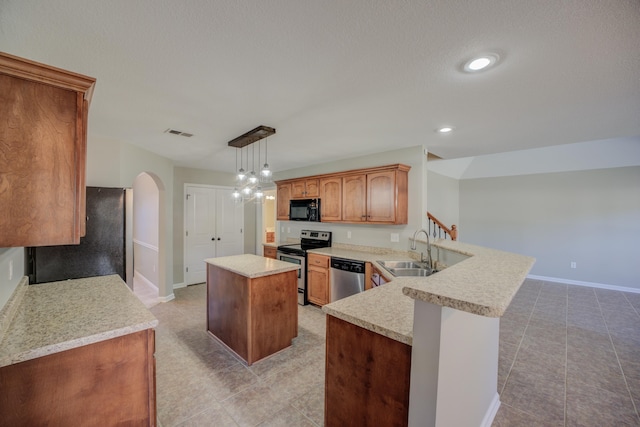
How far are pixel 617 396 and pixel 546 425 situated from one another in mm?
905

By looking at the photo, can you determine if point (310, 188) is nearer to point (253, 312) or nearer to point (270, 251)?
point (270, 251)

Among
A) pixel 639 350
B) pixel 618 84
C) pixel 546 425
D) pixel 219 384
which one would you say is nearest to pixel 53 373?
pixel 219 384

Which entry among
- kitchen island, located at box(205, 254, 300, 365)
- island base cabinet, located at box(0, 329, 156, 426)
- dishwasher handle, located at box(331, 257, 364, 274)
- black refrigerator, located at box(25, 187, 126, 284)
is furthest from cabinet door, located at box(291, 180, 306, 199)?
island base cabinet, located at box(0, 329, 156, 426)

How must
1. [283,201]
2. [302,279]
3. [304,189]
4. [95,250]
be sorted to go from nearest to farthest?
[95,250]
[302,279]
[304,189]
[283,201]

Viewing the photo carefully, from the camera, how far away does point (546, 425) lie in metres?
1.82

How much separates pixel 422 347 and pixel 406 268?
2233mm

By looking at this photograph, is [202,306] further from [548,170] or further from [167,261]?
[548,170]

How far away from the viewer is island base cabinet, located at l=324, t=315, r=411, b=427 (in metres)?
1.16

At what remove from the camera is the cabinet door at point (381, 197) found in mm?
3524

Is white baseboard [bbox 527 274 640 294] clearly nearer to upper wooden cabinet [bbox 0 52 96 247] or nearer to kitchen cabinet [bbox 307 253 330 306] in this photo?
kitchen cabinet [bbox 307 253 330 306]

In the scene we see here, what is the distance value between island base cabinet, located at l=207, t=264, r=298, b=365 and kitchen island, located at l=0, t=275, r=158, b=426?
3.56ft

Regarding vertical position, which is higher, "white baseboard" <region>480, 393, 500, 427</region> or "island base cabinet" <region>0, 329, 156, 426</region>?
"island base cabinet" <region>0, 329, 156, 426</region>

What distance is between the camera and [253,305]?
250 centimetres

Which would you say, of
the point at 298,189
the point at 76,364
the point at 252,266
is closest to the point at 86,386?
the point at 76,364
